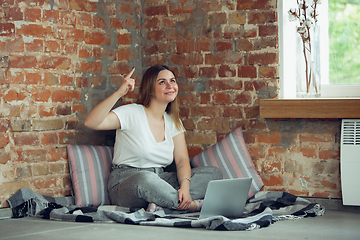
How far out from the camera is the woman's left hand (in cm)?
265

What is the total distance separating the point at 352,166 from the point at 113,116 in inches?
65.2

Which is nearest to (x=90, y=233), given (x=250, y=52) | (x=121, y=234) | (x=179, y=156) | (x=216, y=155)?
(x=121, y=234)

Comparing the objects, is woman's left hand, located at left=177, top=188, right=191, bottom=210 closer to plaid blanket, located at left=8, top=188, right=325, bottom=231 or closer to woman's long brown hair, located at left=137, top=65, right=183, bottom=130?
plaid blanket, located at left=8, top=188, right=325, bottom=231

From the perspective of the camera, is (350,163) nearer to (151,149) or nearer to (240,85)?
(240,85)

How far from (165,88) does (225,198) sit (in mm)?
974

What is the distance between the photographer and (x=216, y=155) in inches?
123

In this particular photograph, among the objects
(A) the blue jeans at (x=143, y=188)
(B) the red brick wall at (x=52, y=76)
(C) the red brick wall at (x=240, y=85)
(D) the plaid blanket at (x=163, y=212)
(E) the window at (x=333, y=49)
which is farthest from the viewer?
(E) the window at (x=333, y=49)

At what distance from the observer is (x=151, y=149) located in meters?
2.89

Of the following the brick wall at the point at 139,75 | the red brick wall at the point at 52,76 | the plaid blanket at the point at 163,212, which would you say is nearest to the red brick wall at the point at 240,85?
the brick wall at the point at 139,75

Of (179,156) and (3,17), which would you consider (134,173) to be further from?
(3,17)

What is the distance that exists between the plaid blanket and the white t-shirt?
0.37 meters

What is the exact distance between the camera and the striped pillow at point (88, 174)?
290cm

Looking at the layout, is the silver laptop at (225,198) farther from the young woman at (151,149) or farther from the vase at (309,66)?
the vase at (309,66)

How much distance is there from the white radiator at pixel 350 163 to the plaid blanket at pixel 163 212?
28 centimetres
